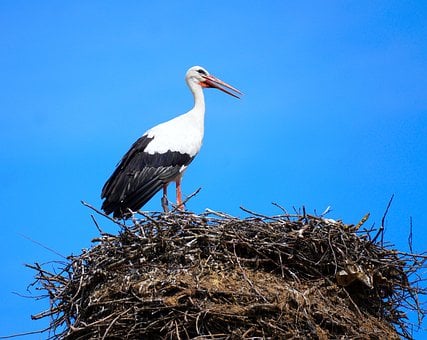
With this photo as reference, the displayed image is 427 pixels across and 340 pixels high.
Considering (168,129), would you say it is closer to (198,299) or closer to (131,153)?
(131,153)

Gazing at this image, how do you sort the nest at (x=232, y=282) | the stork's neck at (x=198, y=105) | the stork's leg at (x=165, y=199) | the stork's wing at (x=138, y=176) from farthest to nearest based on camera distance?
1. the stork's neck at (x=198, y=105)
2. the stork's leg at (x=165, y=199)
3. the stork's wing at (x=138, y=176)
4. the nest at (x=232, y=282)

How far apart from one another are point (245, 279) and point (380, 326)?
1.16 metres

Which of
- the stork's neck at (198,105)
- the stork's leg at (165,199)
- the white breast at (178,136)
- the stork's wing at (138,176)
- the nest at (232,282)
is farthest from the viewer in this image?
the stork's neck at (198,105)

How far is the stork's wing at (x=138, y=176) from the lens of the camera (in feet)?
29.6

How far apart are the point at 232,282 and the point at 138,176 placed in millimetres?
2644

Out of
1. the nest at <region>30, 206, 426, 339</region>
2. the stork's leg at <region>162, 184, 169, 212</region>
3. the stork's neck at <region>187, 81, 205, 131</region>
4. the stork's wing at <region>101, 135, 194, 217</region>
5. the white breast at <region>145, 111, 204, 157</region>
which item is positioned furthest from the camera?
the stork's neck at <region>187, 81, 205, 131</region>

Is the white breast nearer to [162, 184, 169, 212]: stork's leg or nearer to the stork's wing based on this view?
the stork's wing

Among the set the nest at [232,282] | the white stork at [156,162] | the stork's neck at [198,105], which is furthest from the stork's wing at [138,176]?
the nest at [232,282]

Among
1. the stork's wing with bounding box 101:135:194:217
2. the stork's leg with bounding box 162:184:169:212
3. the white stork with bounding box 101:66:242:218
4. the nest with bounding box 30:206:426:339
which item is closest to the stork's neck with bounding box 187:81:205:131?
the white stork with bounding box 101:66:242:218

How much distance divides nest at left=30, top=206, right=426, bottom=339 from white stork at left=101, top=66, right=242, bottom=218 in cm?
154

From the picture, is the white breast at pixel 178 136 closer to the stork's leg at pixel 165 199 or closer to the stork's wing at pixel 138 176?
the stork's wing at pixel 138 176

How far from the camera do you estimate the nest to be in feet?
21.7

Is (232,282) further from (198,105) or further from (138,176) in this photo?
(198,105)

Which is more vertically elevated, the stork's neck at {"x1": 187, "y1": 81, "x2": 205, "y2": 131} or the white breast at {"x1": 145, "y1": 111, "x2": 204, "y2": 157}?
the stork's neck at {"x1": 187, "y1": 81, "x2": 205, "y2": 131}
